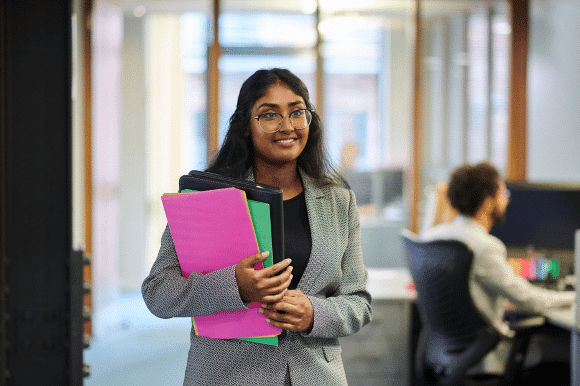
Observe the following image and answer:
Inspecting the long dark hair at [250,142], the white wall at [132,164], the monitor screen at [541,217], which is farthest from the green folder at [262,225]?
the white wall at [132,164]

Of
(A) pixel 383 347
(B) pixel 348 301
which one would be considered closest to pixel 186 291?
(B) pixel 348 301

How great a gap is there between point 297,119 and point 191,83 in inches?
179

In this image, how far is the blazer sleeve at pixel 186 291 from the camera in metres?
1.07

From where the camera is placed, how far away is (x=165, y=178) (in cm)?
598

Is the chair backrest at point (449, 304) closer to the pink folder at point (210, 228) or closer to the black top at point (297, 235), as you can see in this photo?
the black top at point (297, 235)

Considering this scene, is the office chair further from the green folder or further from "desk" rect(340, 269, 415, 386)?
the green folder

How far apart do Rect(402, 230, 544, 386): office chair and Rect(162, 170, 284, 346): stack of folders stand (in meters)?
1.46

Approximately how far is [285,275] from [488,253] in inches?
66.3

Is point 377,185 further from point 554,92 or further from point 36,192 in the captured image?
point 36,192

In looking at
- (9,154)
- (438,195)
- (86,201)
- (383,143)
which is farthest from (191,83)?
(9,154)

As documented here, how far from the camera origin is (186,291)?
1109mm

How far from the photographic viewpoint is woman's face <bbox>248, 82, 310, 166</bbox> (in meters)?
1.21

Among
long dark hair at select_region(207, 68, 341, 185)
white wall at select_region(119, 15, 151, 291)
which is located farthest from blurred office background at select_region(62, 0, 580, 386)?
long dark hair at select_region(207, 68, 341, 185)

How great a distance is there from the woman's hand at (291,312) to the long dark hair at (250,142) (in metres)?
0.31
